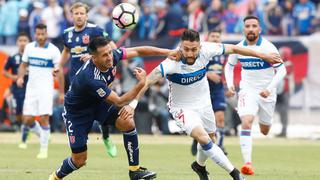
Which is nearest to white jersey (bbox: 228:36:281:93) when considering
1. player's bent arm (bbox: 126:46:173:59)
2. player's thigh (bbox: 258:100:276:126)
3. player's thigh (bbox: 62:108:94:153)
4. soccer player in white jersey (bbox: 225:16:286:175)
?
soccer player in white jersey (bbox: 225:16:286:175)

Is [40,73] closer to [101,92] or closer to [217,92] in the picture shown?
[217,92]

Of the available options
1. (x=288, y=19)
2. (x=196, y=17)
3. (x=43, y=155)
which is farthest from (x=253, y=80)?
(x=288, y=19)

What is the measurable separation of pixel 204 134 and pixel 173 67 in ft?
3.62

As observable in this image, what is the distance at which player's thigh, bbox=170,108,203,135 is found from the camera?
45.3 ft

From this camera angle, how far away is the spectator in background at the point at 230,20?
28812mm

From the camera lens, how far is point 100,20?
29109 millimetres

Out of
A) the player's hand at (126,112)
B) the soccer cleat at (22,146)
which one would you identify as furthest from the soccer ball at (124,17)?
the soccer cleat at (22,146)

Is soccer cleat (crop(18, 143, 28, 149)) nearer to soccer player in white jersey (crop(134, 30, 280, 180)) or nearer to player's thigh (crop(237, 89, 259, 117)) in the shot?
player's thigh (crop(237, 89, 259, 117))

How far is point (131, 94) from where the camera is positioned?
12688 millimetres

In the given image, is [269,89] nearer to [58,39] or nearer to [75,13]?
[75,13]

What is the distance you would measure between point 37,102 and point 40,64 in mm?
825

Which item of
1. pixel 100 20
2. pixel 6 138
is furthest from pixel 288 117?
pixel 6 138

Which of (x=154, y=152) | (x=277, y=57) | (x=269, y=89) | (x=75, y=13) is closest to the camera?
(x=277, y=57)

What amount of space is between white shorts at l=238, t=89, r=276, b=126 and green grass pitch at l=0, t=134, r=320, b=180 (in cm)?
97
